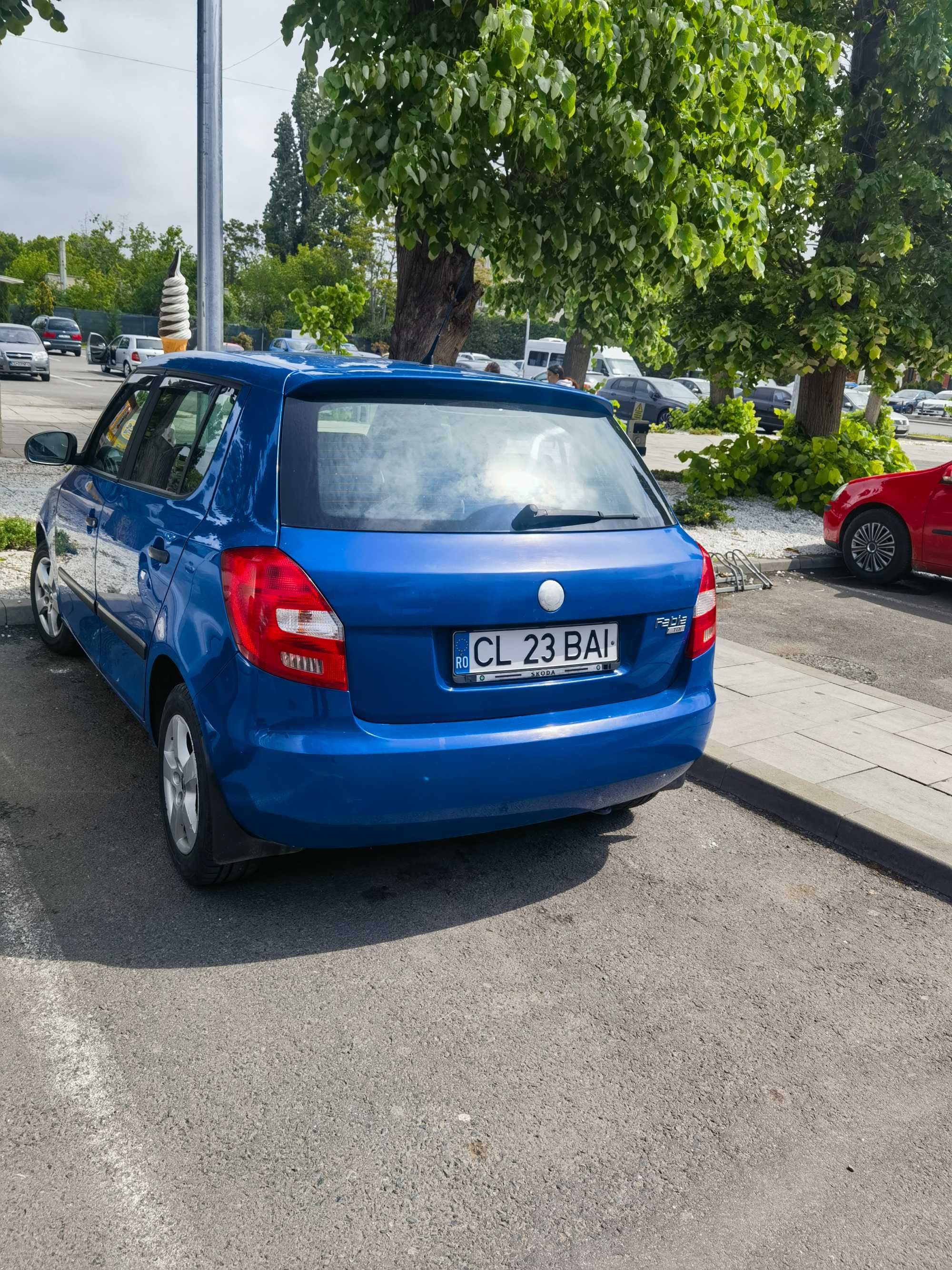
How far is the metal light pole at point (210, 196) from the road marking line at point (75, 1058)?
21.4ft

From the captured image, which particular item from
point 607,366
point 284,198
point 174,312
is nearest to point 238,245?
point 284,198

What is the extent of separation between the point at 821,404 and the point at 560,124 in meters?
8.10

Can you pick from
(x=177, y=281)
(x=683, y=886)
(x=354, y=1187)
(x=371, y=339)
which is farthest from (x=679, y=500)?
(x=371, y=339)

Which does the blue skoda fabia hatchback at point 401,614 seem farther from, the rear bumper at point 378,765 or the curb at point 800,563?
the curb at point 800,563

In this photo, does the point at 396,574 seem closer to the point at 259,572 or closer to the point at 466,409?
the point at 259,572

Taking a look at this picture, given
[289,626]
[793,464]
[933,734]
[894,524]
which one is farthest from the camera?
[793,464]

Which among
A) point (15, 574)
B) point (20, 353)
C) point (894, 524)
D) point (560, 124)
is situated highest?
point (560, 124)

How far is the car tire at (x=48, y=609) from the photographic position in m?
5.69

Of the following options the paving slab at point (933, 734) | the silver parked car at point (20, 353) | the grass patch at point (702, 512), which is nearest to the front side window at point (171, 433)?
the paving slab at point (933, 734)

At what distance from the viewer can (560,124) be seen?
7352 mm

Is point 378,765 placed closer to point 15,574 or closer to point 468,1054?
point 468,1054

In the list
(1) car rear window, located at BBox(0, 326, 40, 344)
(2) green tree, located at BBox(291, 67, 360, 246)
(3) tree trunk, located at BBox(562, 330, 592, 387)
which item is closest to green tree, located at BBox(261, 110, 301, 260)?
(2) green tree, located at BBox(291, 67, 360, 246)

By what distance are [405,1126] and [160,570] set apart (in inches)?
78.0

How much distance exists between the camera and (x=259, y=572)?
3.06 meters
